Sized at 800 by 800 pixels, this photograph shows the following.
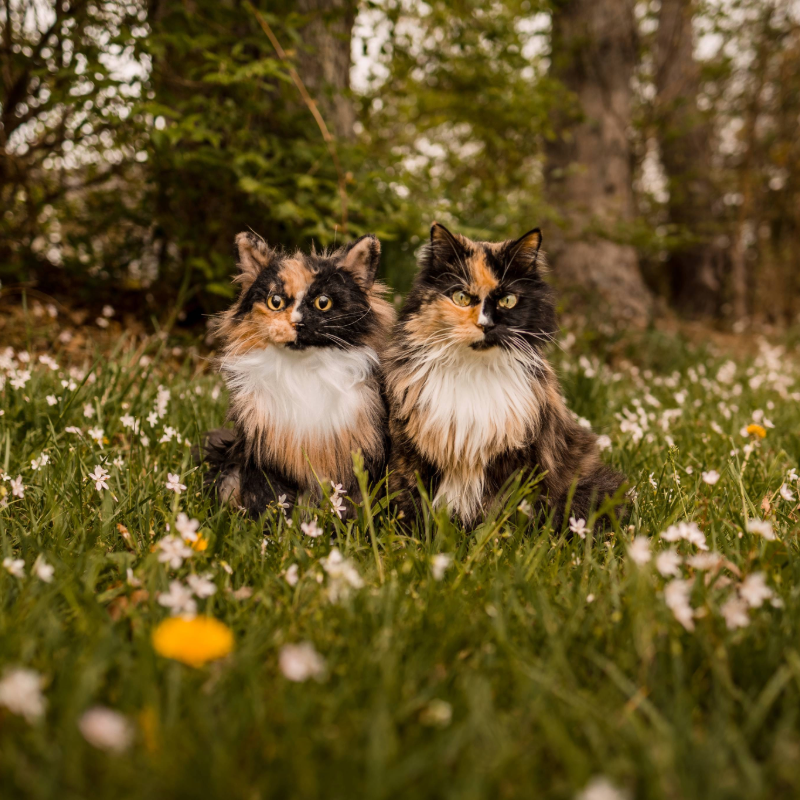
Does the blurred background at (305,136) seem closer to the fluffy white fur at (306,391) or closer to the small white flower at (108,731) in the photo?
the fluffy white fur at (306,391)

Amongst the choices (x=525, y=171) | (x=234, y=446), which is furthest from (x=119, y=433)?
(x=525, y=171)

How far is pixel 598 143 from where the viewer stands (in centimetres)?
735

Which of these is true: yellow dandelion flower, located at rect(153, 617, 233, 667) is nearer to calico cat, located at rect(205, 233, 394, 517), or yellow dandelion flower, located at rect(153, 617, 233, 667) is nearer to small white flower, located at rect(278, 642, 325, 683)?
small white flower, located at rect(278, 642, 325, 683)

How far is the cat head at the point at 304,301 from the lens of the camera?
7.58 ft

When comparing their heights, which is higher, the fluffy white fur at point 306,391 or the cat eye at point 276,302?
the cat eye at point 276,302

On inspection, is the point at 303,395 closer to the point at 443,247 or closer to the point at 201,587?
the point at 443,247

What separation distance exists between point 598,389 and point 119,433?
298cm

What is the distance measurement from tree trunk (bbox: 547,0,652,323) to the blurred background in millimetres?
24

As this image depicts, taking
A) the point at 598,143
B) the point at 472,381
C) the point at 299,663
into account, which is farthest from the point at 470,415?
the point at 598,143

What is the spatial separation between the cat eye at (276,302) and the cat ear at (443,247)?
0.62 meters

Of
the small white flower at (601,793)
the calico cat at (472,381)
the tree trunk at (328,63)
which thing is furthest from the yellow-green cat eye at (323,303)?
the tree trunk at (328,63)

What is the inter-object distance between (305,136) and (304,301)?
2.66 metres

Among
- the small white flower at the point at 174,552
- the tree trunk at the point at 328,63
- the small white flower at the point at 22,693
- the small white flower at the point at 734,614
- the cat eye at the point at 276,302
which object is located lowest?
the small white flower at the point at 174,552

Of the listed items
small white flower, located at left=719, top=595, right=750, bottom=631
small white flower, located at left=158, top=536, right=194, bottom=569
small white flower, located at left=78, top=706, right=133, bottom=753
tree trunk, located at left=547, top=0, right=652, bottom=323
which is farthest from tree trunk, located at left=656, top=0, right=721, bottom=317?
small white flower, located at left=78, top=706, right=133, bottom=753
